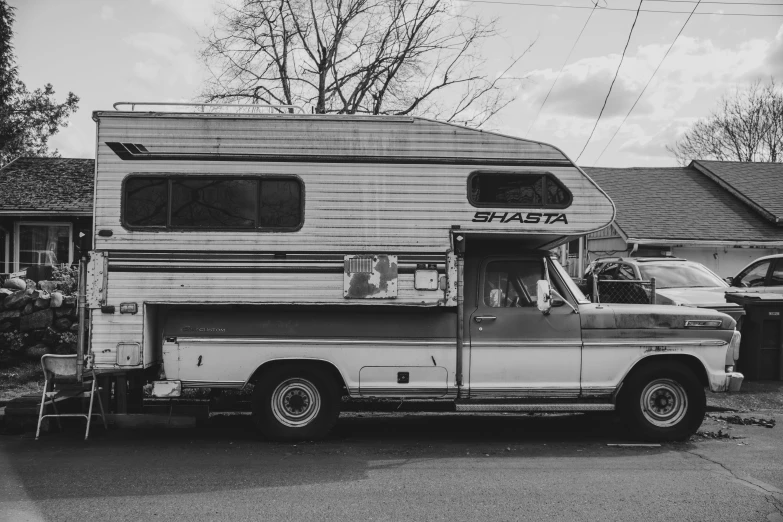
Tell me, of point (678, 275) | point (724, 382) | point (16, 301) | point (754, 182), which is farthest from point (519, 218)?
point (754, 182)

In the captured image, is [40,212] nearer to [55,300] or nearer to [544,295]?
[55,300]

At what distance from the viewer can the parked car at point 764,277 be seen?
12.1m

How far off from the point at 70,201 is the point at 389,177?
1469 centimetres

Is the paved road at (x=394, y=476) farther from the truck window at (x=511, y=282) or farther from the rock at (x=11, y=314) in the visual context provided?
the rock at (x=11, y=314)

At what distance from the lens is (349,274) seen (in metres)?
6.99

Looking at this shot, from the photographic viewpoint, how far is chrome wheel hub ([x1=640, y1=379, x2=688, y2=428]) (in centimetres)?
721

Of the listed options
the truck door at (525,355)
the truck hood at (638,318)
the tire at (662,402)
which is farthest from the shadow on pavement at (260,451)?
the truck hood at (638,318)

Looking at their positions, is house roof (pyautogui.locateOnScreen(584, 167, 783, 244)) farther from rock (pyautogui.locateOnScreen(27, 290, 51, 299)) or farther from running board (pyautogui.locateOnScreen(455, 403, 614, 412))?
rock (pyautogui.locateOnScreen(27, 290, 51, 299))

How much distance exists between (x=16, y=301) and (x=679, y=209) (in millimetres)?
16689

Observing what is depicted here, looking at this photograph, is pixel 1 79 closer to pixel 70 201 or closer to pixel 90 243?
pixel 70 201

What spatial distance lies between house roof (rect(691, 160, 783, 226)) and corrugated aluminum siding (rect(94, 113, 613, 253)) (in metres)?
15.2

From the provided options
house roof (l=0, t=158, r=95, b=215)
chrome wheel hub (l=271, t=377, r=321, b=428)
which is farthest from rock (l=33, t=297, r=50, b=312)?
house roof (l=0, t=158, r=95, b=215)

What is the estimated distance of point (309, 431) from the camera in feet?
23.3

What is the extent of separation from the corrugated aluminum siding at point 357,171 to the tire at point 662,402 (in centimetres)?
161
